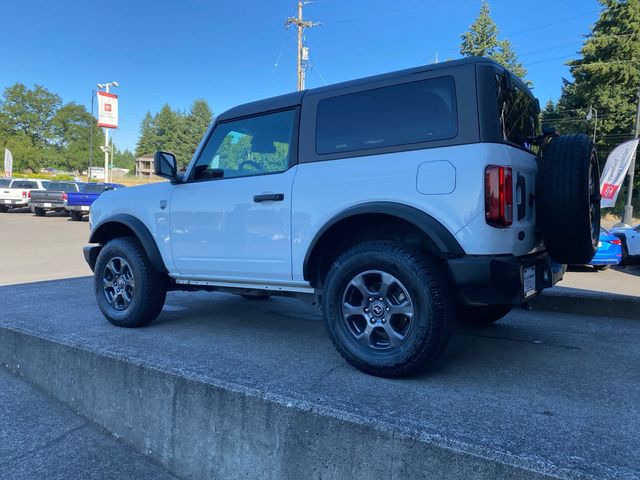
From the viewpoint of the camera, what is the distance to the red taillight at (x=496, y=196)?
2.66 m

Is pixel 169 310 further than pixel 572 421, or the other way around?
pixel 169 310

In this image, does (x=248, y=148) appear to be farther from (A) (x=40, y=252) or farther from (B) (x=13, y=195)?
(B) (x=13, y=195)

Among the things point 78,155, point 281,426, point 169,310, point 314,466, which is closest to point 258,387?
point 281,426

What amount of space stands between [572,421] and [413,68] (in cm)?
218

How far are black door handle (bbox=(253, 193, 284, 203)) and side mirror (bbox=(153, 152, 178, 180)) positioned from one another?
102 centimetres

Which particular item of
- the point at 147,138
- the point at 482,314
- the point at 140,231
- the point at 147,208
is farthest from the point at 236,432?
the point at 147,138

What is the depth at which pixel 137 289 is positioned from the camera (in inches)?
166

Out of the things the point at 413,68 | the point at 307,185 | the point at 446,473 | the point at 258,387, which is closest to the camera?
the point at 446,473

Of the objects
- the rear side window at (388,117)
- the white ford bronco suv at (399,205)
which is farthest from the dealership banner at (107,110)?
the rear side window at (388,117)

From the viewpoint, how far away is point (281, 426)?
2.47 meters

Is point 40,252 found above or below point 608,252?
above

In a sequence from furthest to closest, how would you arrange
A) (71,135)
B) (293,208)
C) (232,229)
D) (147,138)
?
(147,138), (71,135), (232,229), (293,208)

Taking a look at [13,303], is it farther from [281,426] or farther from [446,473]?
[446,473]

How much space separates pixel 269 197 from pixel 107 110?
4354 centimetres
